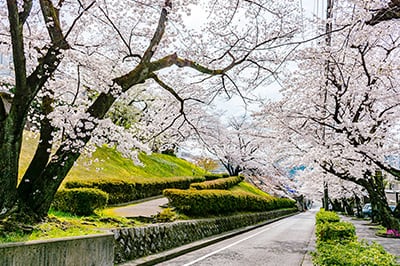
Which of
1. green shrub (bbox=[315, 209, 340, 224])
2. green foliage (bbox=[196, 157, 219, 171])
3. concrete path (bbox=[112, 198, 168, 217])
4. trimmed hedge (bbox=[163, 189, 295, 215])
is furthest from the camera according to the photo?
green foliage (bbox=[196, 157, 219, 171])

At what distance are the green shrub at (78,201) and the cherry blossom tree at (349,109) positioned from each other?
8032 mm

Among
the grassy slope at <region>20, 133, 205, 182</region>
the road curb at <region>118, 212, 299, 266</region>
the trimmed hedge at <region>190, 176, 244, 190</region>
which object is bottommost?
the road curb at <region>118, 212, 299, 266</region>

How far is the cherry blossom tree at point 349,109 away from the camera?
40.1 feet

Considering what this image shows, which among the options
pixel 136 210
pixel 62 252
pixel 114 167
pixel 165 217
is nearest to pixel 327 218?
pixel 165 217

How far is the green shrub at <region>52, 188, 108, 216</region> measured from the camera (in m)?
10.8

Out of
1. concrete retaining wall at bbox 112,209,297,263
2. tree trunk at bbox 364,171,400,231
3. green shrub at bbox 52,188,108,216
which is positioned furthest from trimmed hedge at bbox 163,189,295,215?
Answer: tree trunk at bbox 364,171,400,231

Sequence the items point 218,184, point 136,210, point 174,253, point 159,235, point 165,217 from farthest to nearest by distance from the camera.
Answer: point 218,184
point 136,210
point 165,217
point 159,235
point 174,253

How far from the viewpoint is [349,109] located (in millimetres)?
14766

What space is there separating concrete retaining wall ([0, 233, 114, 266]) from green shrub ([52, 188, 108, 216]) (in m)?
3.71

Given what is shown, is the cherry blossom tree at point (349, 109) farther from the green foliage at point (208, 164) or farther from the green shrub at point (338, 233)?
the green foliage at point (208, 164)

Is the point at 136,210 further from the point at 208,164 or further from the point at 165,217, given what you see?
the point at 208,164

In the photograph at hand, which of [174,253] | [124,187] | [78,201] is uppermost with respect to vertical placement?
[124,187]

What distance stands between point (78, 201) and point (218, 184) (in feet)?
49.7

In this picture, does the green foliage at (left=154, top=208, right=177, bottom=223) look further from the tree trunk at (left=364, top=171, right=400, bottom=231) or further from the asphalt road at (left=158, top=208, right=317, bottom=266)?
the tree trunk at (left=364, top=171, right=400, bottom=231)
